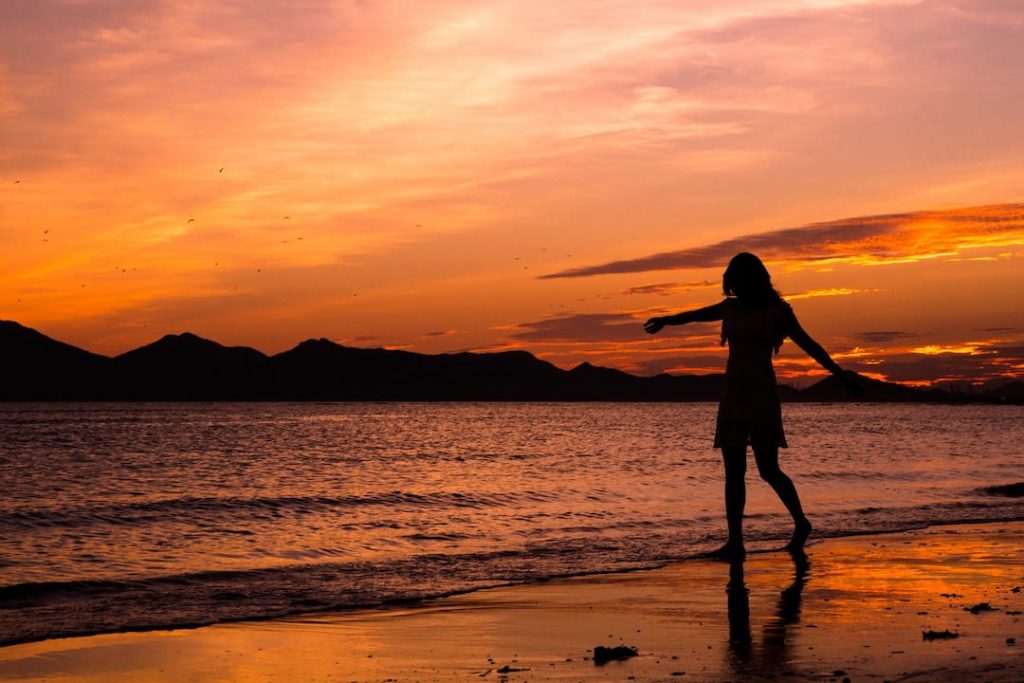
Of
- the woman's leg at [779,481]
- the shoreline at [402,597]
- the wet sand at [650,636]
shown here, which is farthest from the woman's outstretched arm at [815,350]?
the shoreline at [402,597]

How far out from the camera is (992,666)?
5.45 meters

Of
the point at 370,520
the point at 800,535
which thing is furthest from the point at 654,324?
the point at 370,520

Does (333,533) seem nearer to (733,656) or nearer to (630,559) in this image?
(630,559)

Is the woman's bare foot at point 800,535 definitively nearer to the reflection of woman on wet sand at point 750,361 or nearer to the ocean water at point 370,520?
the reflection of woman on wet sand at point 750,361

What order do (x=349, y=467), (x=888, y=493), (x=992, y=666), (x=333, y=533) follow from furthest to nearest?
(x=349, y=467) < (x=888, y=493) < (x=333, y=533) < (x=992, y=666)

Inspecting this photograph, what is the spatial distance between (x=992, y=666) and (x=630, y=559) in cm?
658

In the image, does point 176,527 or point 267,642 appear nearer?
point 267,642

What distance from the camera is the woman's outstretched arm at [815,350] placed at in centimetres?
903

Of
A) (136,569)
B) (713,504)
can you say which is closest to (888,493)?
(713,504)

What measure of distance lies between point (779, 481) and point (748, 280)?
178 centimetres

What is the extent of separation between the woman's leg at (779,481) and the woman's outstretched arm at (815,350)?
0.77 m

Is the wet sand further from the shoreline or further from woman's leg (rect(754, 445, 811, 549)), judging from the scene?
woman's leg (rect(754, 445, 811, 549))

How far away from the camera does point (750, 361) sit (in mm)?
9320

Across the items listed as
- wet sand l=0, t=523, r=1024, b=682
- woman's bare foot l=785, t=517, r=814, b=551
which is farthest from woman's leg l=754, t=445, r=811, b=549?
wet sand l=0, t=523, r=1024, b=682
